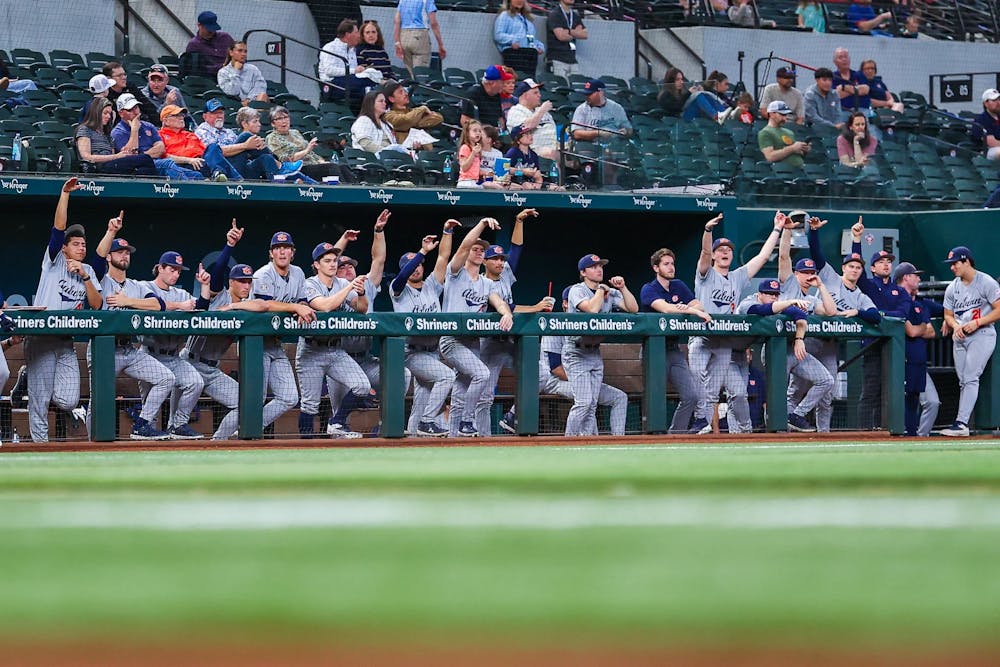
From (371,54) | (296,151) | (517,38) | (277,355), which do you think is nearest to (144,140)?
(296,151)

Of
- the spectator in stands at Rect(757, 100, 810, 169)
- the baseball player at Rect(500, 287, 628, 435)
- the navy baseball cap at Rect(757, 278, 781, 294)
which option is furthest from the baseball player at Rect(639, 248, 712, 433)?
the spectator in stands at Rect(757, 100, 810, 169)

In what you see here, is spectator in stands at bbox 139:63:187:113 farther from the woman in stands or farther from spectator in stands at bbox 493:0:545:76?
spectator in stands at bbox 493:0:545:76

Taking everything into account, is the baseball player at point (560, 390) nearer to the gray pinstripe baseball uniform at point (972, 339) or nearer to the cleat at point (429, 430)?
the cleat at point (429, 430)

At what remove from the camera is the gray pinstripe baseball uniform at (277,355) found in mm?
10961

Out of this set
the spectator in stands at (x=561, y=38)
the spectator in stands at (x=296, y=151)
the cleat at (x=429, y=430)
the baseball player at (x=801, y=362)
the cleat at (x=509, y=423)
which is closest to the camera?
the cleat at (x=429, y=430)

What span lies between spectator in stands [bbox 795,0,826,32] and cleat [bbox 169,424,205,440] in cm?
1371

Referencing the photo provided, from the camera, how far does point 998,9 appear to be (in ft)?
73.6

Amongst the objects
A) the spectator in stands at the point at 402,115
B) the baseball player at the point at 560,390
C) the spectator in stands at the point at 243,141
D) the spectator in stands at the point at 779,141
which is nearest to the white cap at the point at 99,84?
the spectator in stands at the point at 243,141

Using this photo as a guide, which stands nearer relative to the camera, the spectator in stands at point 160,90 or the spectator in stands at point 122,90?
the spectator in stands at point 122,90

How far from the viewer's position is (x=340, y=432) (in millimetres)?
11125

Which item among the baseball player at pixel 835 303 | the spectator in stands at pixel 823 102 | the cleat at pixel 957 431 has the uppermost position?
the spectator in stands at pixel 823 102

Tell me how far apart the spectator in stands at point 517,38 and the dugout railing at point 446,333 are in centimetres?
679

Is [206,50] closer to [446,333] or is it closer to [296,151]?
[296,151]

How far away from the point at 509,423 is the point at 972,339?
14.1 ft
